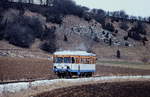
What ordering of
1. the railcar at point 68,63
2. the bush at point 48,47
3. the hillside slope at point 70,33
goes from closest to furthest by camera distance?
the railcar at point 68,63 < the bush at point 48,47 < the hillside slope at point 70,33

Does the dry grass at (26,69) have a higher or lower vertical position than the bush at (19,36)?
lower

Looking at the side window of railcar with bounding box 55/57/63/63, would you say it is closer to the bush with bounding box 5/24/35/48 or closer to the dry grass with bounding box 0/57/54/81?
the dry grass with bounding box 0/57/54/81

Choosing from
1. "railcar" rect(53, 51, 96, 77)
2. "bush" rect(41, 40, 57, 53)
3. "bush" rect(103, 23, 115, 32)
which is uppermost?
"railcar" rect(53, 51, 96, 77)

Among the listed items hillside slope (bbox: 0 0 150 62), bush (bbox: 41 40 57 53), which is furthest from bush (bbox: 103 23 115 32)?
bush (bbox: 41 40 57 53)

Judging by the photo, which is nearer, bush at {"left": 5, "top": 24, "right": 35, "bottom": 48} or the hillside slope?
bush at {"left": 5, "top": 24, "right": 35, "bottom": 48}

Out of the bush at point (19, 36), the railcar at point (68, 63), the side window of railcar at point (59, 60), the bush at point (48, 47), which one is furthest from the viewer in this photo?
the bush at point (48, 47)

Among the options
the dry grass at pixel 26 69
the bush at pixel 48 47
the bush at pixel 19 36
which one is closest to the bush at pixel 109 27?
the bush at pixel 19 36

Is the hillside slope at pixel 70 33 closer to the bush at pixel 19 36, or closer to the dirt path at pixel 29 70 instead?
the bush at pixel 19 36

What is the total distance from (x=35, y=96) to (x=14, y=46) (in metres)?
45.4

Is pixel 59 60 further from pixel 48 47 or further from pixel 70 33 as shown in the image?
pixel 70 33

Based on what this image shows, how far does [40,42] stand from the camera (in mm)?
80750

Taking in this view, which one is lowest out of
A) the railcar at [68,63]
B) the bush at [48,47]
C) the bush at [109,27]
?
the bush at [48,47]

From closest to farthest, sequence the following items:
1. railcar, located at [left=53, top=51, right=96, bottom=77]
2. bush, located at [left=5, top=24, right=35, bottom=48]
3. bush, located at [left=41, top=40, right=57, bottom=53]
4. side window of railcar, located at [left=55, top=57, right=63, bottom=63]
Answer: railcar, located at [left=53, top=51, right=96, bottom=77], side window of railcar, located at [left=55, top=57, right=63, bottom=63], bush, located at [left=5, top=24, right=35, bottom=48], bush, located at [left=41, top=40, right=57, bottom=53]

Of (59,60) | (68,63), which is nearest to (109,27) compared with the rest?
(59,60)
